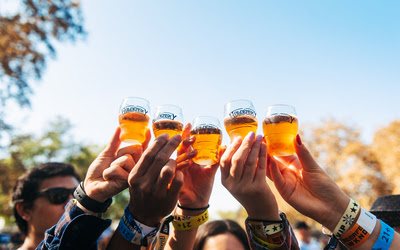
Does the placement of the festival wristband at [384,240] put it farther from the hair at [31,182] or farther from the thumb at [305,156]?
the hair at [31,182]

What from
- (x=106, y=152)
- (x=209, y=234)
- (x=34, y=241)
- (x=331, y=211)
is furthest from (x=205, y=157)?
(x=34, y=241)

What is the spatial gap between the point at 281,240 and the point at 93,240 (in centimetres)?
146

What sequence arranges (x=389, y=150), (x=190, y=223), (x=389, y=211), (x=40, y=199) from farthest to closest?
(x=389, y=150) < (x=40, y=199) < (x=389, y=211) < (x=190, y=223)

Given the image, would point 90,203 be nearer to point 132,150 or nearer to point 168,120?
point 132,150

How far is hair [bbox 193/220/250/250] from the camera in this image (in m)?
3.38

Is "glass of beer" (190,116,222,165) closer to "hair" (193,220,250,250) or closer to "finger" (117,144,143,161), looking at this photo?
"finger" (117,144,143,161)

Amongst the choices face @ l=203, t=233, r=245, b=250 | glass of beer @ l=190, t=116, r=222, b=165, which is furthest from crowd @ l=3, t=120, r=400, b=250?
face @ l=203, t=233, r=245, b=250

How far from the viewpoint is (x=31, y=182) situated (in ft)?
12.5

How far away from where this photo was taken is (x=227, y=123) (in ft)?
8.80

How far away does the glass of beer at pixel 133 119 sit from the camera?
266 cm

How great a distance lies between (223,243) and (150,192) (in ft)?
5.81

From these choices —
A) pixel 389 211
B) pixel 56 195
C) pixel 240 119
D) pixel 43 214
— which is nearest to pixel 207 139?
pixel 240 119

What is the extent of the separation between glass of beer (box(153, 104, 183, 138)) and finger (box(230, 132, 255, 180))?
2.69 ft

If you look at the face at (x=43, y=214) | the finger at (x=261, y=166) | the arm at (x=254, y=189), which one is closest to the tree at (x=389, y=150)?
the arm at (x=254, y=189)
